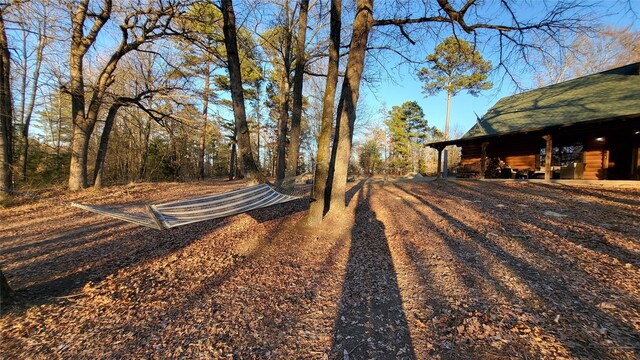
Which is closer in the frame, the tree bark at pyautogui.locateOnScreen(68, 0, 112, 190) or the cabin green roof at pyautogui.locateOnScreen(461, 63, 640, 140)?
the tree bark at pyautogui.locateOnScreen(68, 0, 112, 190)

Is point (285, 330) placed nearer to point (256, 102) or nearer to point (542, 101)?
point (542, 101)

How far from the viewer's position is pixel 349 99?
450cm

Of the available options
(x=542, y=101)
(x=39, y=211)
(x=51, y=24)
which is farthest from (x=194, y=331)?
(x=542, y=101)

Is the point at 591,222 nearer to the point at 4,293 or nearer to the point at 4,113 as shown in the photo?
the point at 4,293

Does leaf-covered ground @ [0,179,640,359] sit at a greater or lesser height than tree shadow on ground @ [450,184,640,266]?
lesser

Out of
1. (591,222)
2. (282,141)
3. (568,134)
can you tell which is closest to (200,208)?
(591,222)

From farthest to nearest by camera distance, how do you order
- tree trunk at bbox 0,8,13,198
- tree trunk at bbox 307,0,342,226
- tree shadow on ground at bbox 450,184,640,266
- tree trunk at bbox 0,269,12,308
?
1. tree trunk at bbox 0,8,13,198
2. tree trunk at bbox 307,0,342,226
3. tree shadow on ground at bbox 450,184,640,266
4. tree trunk at bbox 0,269,12,308

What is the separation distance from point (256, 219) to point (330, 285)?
2572 millimetres

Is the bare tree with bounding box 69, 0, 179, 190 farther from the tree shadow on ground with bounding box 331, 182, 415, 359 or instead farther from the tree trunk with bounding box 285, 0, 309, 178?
the tree shadow on ground with bounding box 331, 182, 415, 359

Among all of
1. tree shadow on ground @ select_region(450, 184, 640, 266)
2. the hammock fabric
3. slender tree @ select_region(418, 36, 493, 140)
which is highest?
slender tree @ select_region(418, 36, 493, 140)

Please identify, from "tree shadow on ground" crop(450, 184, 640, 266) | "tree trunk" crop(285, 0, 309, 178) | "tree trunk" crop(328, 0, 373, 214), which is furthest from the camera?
"tree trunk" crop(285, 0, 309, 178)

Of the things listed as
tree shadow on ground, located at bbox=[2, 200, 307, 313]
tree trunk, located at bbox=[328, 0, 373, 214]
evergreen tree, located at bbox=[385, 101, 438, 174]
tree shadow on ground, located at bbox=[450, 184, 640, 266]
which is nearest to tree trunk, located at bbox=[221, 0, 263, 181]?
tree shadow on ground, located at bbox=[2, 200, 307, 313]

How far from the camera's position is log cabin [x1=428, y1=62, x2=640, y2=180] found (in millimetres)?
8516

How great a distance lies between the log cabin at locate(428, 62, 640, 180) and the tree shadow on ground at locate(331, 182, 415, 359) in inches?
353
